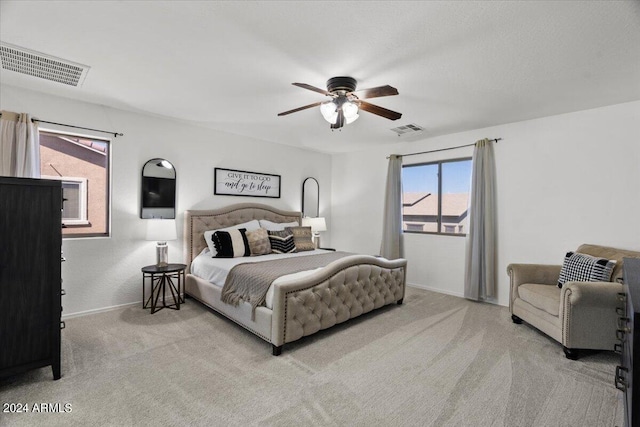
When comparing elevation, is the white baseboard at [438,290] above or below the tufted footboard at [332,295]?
below

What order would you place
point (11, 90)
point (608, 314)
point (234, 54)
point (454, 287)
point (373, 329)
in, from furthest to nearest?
point (454, 287)
point (373, 329)
point (11, 90)
point (608, 314)
point (234, 54)

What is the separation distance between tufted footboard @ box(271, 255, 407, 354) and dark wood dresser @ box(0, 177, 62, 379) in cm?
160

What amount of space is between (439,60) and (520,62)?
0.66m

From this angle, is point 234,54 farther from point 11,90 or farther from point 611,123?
point 611,123

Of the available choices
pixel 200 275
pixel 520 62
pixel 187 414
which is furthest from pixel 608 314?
pixel 200 275

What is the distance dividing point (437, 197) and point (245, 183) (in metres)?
3.15

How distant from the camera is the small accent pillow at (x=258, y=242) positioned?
13.2 ft

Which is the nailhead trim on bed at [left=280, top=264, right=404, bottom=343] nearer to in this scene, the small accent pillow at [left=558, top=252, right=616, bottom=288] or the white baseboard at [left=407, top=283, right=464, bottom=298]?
the white baseboard at [left=407, top=283, right=464, bottom=298]

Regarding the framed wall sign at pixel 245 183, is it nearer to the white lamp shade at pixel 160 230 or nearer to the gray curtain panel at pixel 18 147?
the white lamp shade at pixel 160 230

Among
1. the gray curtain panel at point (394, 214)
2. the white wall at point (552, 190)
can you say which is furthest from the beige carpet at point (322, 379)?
the gray curtain panel at point (394, 214)

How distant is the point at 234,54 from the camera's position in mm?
2309

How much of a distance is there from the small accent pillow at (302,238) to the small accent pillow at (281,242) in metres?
0.10

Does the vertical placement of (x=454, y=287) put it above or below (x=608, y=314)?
below

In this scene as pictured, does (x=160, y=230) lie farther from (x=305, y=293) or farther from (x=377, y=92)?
(x=377, y=92)
